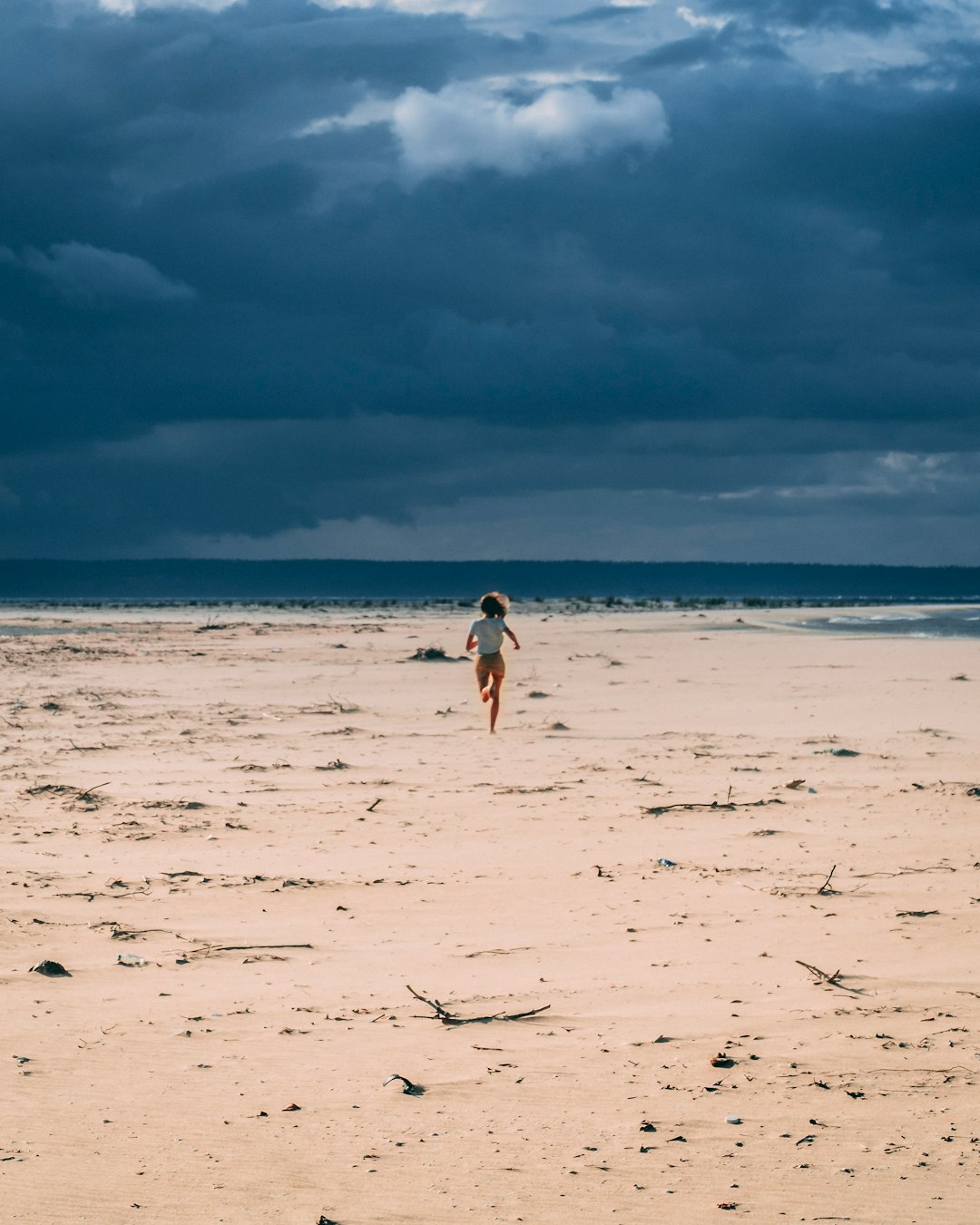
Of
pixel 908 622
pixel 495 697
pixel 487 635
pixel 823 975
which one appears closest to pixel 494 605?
pixel 487 635

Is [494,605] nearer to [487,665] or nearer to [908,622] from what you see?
[487,665]

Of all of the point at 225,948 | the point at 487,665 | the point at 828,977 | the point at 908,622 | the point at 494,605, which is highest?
the point at 494,605

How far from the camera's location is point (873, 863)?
8.98 meters

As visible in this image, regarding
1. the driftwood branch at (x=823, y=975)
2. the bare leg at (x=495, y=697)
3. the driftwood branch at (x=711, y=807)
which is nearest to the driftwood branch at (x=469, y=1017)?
the driftwood branch at (x=823, y=975)

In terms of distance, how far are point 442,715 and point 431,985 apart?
12.1m

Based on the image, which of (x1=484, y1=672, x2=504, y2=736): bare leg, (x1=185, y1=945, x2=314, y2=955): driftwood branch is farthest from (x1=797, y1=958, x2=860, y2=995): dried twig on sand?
(x1=484, y1=672, x2=504, y2=736): bare leg

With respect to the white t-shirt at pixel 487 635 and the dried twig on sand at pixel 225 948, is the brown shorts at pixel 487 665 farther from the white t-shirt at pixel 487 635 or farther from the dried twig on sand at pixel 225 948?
the dried twig on sand at pixel 225 948

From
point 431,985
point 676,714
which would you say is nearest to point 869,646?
point 676,714

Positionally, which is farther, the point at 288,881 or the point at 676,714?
the point at 676,714

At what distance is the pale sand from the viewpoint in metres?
4.38

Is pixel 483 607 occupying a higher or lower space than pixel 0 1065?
higher

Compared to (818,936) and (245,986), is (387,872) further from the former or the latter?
(818,936)

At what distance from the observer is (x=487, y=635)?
1731 centimetres

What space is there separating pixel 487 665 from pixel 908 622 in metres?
35.2
